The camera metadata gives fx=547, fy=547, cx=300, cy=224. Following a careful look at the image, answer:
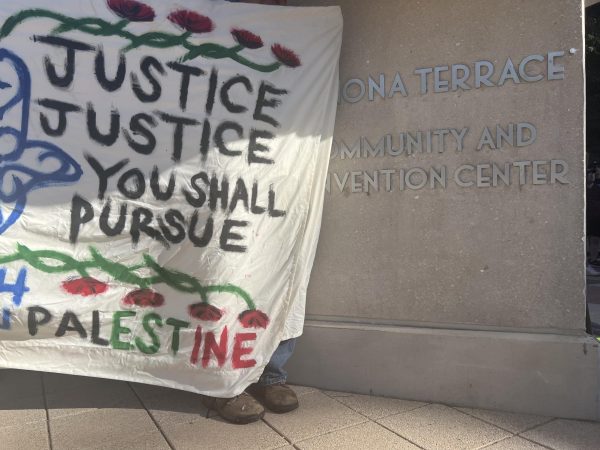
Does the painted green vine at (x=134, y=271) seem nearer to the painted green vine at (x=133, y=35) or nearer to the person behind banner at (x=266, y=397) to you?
the person behind banner at (x=266, y=397)

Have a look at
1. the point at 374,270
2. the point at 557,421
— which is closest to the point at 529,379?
the point at 557,421

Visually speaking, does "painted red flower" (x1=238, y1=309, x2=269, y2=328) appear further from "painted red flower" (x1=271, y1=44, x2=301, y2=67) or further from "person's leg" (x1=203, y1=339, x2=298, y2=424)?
"painted red flower" (x1=271, y1=44, x2=301, y2=67)

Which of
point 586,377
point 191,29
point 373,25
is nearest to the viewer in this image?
point 586,377

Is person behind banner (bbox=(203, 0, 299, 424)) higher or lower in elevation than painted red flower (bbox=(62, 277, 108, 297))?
lower

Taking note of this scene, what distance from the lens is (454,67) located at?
305 cm

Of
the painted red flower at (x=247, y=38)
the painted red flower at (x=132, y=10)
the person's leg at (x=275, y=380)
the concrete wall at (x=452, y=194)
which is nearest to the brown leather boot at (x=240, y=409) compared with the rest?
the person's leg at (x=275, y=380)

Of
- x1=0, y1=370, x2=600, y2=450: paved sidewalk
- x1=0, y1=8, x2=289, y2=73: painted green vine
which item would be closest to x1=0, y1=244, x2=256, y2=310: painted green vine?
x1=0, y1=370, x2=600, y2=450: paved sidewalk

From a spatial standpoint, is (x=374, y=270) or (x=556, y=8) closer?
(x=556, y=8)

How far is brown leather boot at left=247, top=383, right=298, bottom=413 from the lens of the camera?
9.82 feet

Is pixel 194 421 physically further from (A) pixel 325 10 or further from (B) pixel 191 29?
(A) pixel 325 10

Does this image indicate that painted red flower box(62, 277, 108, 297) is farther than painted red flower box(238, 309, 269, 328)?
No

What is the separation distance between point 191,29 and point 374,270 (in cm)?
172

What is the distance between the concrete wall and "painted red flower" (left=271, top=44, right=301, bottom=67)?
0.33 metres

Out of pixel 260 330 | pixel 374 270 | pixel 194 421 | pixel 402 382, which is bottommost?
pixel 194 421
